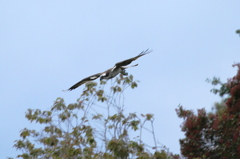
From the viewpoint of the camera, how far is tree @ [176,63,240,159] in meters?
10.7

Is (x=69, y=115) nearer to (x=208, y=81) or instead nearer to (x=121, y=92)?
(x=121, y=92)

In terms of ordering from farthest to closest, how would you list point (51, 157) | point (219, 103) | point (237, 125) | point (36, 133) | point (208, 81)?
point (219, 103) → point (208, 81) → point (36, 133) → point (51, 157) → point (237, 125)

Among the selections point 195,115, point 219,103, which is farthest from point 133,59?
point 219,103

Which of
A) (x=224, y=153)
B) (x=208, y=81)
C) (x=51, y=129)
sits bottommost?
(x=224, y=153)

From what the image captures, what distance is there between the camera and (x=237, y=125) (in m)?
10.6

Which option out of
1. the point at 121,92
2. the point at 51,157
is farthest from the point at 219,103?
the point at 51,157

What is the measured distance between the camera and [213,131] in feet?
36.0

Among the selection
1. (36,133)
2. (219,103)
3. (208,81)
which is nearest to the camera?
(36,133)

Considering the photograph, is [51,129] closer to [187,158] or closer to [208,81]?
[187,158]

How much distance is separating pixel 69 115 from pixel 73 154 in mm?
1905

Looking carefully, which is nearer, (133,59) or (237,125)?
(133,59)

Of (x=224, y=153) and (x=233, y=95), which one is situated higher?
(x=233, y=95)

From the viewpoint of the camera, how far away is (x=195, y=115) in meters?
11.2

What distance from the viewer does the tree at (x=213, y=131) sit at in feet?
35.1
